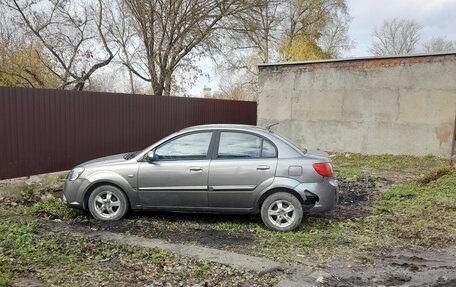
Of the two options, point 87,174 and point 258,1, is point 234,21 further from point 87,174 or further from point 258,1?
point 87,174

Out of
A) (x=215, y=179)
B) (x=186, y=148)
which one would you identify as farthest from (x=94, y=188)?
(x=215, y=179)

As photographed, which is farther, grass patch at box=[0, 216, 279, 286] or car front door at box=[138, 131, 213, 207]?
car front door at box=[138, 131, 213, 207]

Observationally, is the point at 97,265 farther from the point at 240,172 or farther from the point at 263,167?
the point at 263,167

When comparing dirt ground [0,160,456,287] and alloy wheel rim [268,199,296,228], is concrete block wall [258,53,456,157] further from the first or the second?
alloy wheel rim [268,199,296,228]

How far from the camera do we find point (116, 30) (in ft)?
70.9

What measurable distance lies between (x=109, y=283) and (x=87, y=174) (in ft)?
8.57

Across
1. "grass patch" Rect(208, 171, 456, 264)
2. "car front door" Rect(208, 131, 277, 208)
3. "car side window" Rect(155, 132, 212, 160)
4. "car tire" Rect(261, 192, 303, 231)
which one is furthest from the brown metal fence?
"car tire" Rect(261, 192, 303, 231)

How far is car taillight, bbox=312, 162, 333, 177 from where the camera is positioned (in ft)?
19.2

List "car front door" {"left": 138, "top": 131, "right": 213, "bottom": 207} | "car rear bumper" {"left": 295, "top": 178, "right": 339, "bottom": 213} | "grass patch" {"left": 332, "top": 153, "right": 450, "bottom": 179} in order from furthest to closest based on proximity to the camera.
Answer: "grass patch" {"left": 332, "top": 153, "right": 450, "bottom": 179}
"car front door" {"left": 138, "top": 131, "right": 213, "bottom": 207}
"car rear bumper" {"left": 295, "top": 178, "right": 339, "bottom": 213}

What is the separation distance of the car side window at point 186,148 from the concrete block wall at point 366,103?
10.2 meters

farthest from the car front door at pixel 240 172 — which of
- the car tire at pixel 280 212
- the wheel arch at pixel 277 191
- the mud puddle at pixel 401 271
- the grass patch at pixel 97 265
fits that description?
the mud puddle at pixel 401 271

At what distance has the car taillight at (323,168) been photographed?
586cm

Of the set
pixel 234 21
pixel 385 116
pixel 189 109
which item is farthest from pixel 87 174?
pixel 234 21

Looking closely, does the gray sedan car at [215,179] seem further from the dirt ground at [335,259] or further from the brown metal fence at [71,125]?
the brown metal fence at [71,125]
